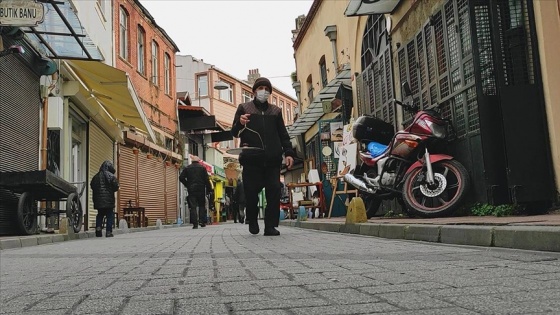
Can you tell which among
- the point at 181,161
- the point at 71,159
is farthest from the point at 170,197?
the point at 71,159

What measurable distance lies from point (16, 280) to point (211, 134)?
108ft

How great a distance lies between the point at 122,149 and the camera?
2086 centimetres

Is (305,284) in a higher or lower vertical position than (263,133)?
lower

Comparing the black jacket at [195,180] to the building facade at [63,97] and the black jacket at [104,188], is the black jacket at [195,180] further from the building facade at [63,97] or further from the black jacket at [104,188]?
the black jacket at [104,188]

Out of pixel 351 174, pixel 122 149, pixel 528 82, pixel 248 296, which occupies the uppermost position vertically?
pixel 122 149

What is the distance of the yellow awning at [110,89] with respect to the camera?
13.8m

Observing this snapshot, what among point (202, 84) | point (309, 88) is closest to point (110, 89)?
point (309, 88)

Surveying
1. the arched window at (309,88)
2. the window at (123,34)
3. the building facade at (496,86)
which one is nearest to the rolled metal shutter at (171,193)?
the window at (123,34)

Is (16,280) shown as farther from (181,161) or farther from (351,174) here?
(181,161)

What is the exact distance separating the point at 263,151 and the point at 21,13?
504 cm

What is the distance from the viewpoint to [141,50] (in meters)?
24.2

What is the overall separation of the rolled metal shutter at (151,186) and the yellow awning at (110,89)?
5.20 m

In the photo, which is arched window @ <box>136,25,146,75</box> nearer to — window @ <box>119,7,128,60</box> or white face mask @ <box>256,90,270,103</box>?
window @ <box>119,7,128,60</box>

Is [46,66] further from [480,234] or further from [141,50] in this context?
[141,50]
